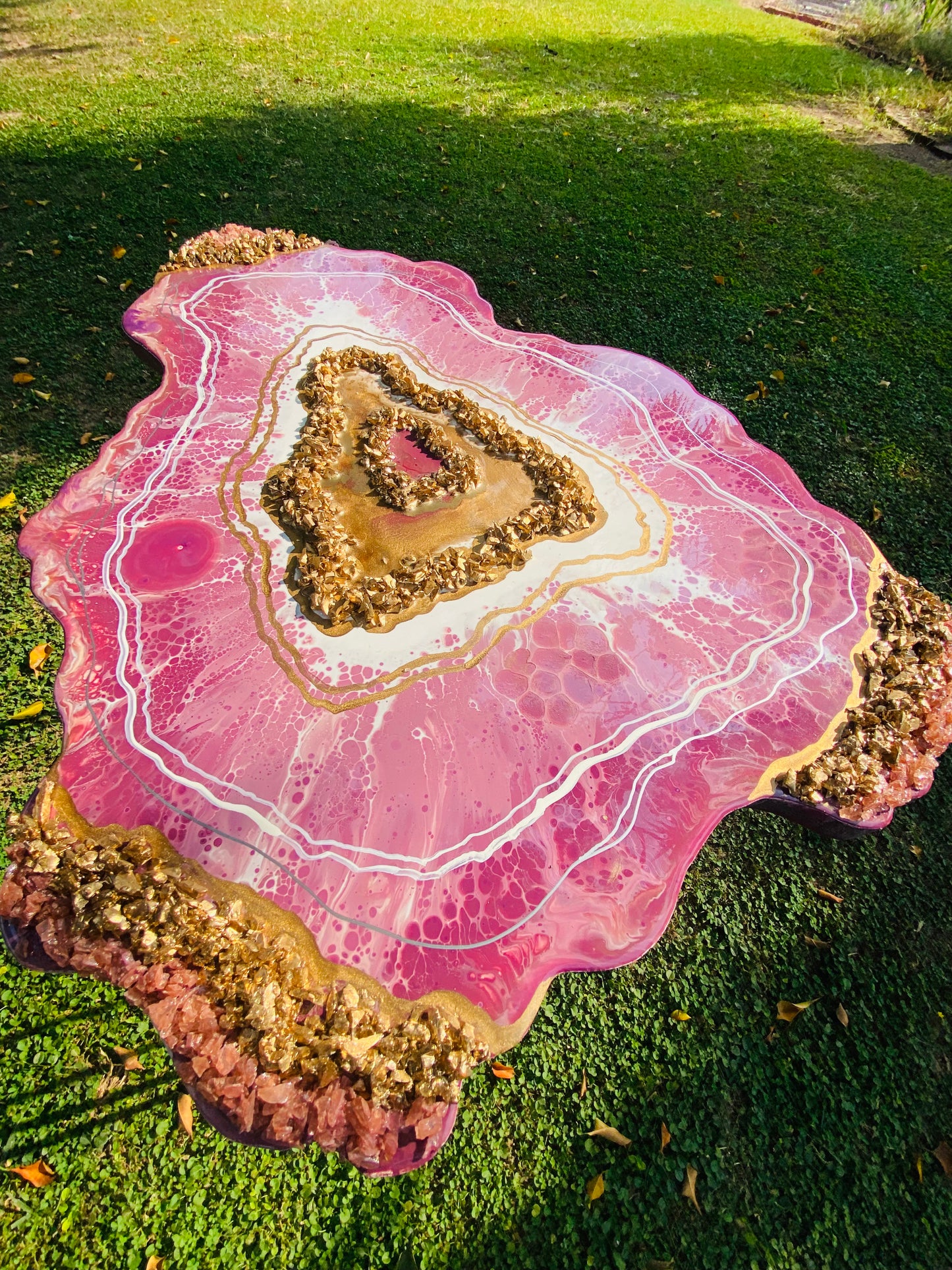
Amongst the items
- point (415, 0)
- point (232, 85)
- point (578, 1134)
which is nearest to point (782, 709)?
point (578, 1134)

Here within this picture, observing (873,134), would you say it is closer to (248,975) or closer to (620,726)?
(620,726)

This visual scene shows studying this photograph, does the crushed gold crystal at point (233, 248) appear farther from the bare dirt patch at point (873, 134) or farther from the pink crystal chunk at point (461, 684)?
the bare dirt patch at point (873, 134)

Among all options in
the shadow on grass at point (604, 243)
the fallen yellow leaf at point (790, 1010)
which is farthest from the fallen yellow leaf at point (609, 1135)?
the shadow on grass at point (604, 243)

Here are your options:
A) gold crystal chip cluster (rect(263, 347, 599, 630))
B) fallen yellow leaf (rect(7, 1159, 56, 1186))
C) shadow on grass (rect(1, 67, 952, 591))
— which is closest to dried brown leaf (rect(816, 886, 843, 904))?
gold crystal chip cluster (rect(263, 347, 599, 630))

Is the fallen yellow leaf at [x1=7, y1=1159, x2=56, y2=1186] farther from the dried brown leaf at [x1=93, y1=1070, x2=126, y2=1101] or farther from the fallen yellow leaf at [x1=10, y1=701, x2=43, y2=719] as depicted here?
the fallen yellow leaf at [x1=10, y1=701, x2=43, y2=719]

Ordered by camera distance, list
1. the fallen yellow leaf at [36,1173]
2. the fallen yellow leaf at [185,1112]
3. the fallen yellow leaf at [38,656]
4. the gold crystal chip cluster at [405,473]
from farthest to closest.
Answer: the fallen yellow leaf at [38,656]
the gold crystal chip cluster at [405,473]
the fallen yellow leaf at [185,1112]
the fallen yellow leaf at [36,1173]

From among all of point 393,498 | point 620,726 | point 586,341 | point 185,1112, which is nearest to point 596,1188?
point 185,1112

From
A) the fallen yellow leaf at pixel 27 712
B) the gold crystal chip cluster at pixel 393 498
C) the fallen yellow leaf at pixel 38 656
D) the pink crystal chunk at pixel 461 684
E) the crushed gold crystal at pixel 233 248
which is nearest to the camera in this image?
the pink crystal chunk at pixel 461 684
